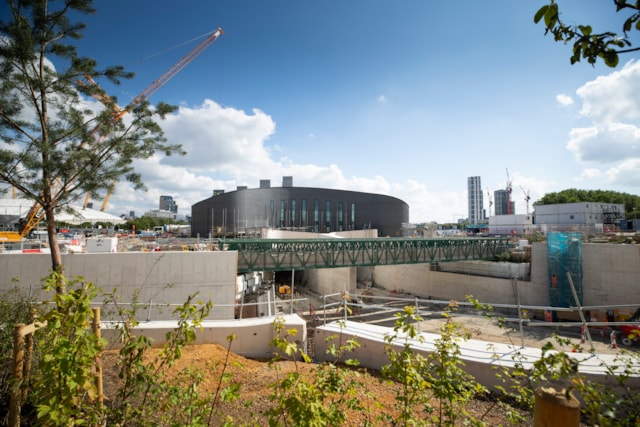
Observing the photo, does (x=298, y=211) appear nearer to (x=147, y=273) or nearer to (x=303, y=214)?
(x=303, y=214)

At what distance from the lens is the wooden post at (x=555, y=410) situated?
1.61 meters

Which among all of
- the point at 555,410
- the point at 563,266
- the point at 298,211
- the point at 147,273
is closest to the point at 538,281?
the point at 563,266

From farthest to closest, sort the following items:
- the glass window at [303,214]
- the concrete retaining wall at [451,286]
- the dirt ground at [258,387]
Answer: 1. the glass window at [303,214]
2. the concrete retaining wall at [451,286]
3. the dirt ground at [258,387]

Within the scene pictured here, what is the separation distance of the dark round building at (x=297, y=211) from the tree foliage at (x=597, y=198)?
43.4 m

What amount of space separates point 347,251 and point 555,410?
24057 mm

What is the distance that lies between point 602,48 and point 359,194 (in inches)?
3375

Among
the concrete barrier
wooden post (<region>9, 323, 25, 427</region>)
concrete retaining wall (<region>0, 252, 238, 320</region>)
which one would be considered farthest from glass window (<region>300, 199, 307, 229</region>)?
wooden post (<region>9, 323, 25, 427</region>)

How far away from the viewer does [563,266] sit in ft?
82.5

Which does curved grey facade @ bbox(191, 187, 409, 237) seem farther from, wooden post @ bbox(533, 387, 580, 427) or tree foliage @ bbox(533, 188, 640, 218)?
wooden post @ bbox(533, 387, 580, 427)

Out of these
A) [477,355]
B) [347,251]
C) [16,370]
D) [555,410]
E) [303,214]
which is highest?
[303,214]

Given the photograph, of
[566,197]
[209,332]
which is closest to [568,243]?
[209,332]

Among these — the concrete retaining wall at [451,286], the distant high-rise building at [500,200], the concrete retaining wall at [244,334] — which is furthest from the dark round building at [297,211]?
the distant high-rise building at [500,200]

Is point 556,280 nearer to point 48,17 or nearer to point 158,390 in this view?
point 158,390

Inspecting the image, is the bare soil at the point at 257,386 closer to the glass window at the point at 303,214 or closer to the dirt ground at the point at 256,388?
the dirt ground at the point at 256,388
